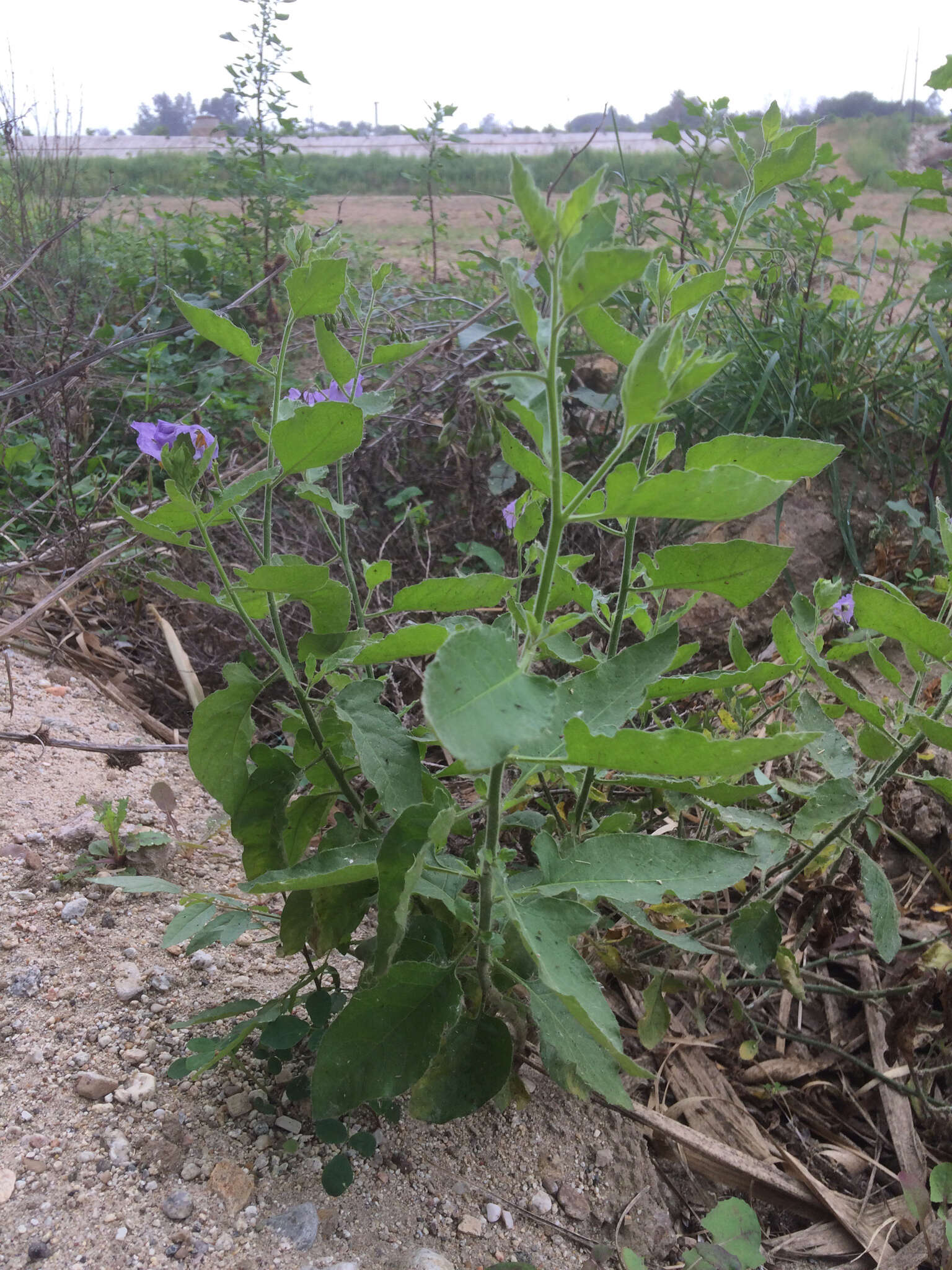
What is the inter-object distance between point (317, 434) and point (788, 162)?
0.68 metres

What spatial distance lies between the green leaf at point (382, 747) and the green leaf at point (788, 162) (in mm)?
806

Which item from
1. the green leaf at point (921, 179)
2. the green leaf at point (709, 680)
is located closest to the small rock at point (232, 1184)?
the green leaf at point (709, 680)

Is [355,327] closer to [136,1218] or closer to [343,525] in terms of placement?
[343,525]

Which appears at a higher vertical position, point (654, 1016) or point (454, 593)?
point (454, 593)

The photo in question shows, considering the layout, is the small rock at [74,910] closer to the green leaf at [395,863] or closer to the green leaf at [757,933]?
the green leaf at [395,863]

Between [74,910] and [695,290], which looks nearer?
[695,290]

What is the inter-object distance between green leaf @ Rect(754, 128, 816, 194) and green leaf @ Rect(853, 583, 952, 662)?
1.72 ft

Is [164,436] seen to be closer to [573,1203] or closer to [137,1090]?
[137,1090]

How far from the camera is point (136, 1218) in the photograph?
1.07 m

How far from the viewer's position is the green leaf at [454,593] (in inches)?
41.8

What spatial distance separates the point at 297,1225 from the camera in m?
1.10

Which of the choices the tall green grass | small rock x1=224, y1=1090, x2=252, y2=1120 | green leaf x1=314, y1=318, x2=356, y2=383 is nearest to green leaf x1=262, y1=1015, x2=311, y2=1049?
small rock x1=224, y1=1090, x2=252, y2=1120

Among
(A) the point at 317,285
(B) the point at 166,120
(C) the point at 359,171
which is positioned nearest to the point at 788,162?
(A) the point at 317,285

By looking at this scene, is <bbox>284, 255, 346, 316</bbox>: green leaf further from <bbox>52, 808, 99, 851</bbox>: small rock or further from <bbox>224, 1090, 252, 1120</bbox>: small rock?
<bbox>52, 808, 99, 851</bbox>: small rock
